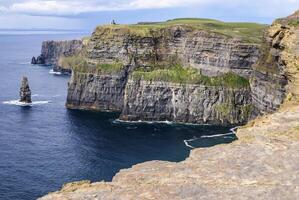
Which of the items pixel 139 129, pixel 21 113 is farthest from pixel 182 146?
pixel 21 113

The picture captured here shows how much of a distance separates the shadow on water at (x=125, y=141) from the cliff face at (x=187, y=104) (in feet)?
23.5

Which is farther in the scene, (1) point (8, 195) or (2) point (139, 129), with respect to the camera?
(2) point (139, 129)

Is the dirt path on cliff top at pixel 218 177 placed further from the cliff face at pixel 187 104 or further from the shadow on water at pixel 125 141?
the cliff face at pixel 187 104

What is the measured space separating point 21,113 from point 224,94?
77392 mm

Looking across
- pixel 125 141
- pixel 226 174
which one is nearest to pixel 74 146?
pixel 125 141

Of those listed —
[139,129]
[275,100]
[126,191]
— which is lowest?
[139,129]

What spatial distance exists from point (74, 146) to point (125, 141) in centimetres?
1663

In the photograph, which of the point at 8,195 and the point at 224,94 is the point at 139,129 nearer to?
the point at 224,94

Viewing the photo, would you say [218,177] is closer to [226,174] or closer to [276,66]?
[226,174]

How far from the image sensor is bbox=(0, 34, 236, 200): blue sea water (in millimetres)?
117688

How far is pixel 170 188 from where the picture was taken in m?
34.2

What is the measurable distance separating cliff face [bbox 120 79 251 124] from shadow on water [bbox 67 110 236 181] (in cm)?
716

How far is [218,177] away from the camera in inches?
1388

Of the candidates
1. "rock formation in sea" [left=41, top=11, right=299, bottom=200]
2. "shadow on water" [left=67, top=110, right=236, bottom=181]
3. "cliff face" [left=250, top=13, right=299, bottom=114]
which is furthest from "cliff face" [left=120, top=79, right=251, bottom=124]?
"rock formation in sea" [left=41, top=11, right=299, bottom=200]
